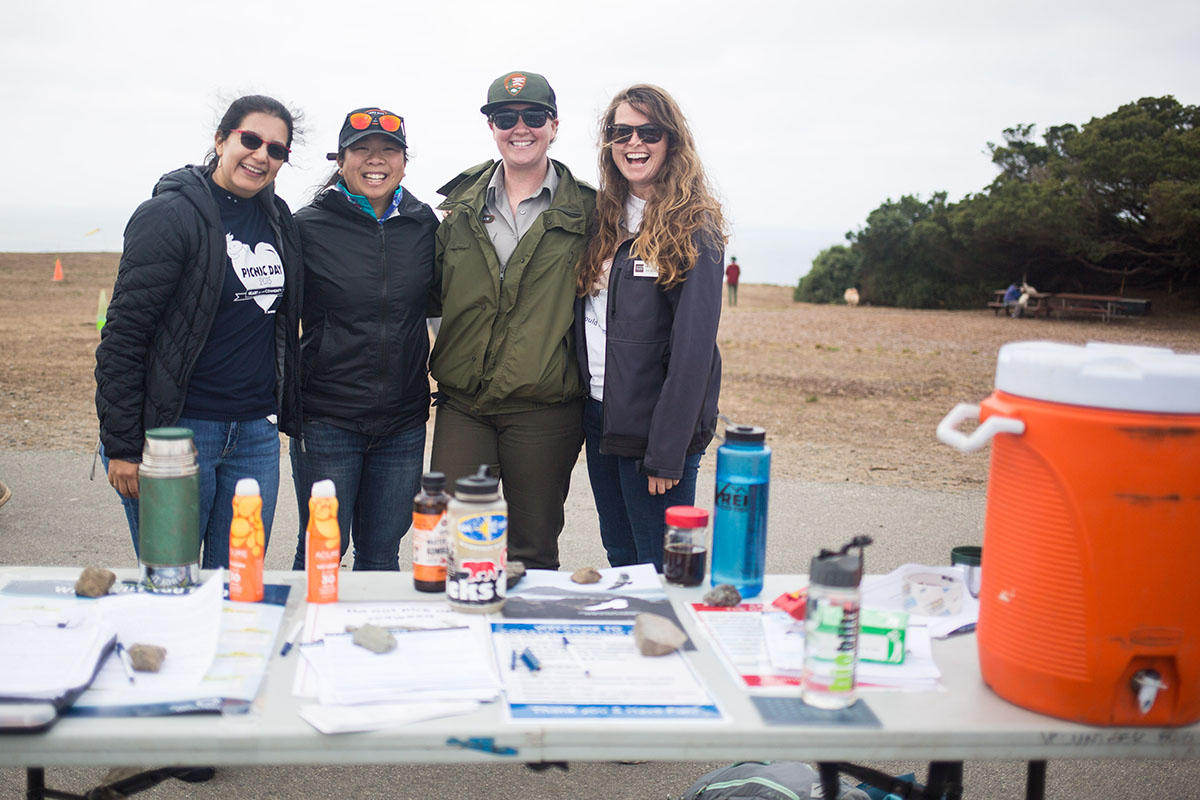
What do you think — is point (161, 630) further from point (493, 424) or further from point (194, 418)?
point (493, 424)

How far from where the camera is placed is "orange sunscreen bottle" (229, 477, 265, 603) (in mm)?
2133

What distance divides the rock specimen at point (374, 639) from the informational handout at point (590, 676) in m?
0.22

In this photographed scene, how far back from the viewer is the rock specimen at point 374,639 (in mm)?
1964

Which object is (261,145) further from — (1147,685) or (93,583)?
(1147,685)

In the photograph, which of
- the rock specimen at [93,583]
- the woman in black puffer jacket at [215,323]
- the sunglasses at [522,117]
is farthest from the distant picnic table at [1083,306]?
the rock specimen at [93,583]

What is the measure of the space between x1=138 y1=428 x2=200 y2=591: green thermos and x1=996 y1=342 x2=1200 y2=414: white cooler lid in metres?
1.74

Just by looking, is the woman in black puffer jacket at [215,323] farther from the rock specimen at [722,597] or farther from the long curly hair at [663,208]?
the rock specimen at [722,597]

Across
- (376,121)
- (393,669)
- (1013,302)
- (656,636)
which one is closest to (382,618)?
(393,669)

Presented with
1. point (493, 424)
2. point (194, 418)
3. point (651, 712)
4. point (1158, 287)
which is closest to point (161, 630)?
point (651, 712)

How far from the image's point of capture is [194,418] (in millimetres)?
3166

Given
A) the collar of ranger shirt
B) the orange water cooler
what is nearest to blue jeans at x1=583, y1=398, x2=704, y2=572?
the collar of ranger shirt

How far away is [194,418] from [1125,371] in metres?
2.70

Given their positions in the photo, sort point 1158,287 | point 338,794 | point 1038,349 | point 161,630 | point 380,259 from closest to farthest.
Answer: point 1038,349, point 161,630, point 338,794, point 380,259, point 1158,287

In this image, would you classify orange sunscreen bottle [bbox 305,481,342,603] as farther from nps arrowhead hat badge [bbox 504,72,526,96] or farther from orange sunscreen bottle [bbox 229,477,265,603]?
nps arrowhead hat badge [bbox 504,72,526,96]
